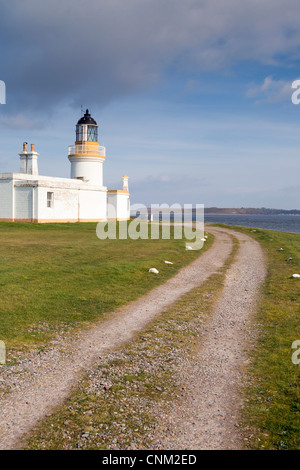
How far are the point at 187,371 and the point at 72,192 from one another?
40236 mm

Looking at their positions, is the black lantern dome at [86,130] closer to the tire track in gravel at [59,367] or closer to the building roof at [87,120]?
the building roof at [87,120]

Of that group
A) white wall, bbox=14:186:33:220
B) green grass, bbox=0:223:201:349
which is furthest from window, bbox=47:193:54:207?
green grass, bbox=0:223:201:349

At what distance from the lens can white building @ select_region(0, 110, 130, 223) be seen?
4047 centimetres

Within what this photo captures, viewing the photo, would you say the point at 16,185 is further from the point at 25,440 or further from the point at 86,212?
the point at 25,440

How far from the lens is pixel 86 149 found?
48.8 metres

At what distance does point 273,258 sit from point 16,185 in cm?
2891

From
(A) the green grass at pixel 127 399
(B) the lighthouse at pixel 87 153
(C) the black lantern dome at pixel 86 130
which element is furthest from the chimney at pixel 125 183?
(A) the green grass at pixel 127 399

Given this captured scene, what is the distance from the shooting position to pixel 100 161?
164 ft

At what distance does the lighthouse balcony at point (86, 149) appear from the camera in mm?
48812

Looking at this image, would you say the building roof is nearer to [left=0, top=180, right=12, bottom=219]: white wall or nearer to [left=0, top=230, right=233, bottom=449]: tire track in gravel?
[left=0, top=180, right=12, bottom=219]: white wall

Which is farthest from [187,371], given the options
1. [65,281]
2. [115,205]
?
[115,205]

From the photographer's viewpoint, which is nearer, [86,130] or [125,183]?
[86,130]

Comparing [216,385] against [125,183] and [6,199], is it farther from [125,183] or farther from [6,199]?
[125,183]
